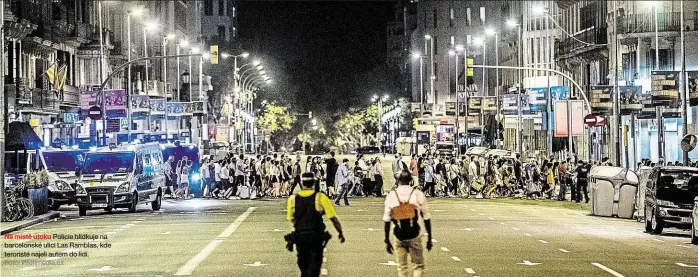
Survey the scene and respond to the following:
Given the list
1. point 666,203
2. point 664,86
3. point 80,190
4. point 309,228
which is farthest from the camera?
point 664,86

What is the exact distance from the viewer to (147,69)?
91938 mm

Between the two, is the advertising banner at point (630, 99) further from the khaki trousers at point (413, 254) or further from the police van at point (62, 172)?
the khaki trousers at point (413, 254)

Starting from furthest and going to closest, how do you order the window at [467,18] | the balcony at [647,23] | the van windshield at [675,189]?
1. the window at [467,18]
2. the balcony at [647,23]
3. the van windshield at [675,189]

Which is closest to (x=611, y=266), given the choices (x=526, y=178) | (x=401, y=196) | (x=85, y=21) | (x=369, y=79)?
(x=401, y=196)

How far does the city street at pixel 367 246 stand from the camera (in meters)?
22.0

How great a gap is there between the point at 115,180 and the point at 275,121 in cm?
12719

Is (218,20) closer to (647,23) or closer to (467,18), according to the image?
(467,18)

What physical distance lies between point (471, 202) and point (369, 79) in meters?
137

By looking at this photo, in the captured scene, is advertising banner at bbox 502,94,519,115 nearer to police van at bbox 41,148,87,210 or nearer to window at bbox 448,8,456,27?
police van at bbox 41,148,87,210

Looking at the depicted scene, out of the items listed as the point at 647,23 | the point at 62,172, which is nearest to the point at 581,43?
the point at 647,23

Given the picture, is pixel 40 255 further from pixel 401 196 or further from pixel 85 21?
pixel 85 21

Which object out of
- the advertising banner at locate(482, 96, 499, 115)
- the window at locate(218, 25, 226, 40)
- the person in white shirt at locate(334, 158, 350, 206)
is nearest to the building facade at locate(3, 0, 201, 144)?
the person in white shirt at locate(334, 158, 350, 206)

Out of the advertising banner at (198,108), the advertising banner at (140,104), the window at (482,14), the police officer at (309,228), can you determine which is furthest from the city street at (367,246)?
the window at (482,14)

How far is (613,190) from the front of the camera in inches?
1572
